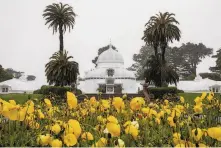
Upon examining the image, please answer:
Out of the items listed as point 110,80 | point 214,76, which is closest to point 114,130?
point 110,80

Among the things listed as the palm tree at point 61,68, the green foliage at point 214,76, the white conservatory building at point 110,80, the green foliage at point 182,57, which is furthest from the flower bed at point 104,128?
the green foliage at point 182,57

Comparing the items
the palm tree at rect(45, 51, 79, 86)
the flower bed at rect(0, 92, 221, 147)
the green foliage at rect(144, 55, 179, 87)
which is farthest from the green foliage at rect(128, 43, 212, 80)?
the flower bed at rect(0, 92, 221, 147)

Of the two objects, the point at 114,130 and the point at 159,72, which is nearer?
the point at 114,130

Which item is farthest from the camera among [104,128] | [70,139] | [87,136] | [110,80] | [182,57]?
[182,57]

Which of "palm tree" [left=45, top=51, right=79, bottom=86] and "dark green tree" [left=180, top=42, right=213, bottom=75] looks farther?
"dark green tree" [left=180, top=42, right=213, bottom=75]

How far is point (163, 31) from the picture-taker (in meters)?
50.0

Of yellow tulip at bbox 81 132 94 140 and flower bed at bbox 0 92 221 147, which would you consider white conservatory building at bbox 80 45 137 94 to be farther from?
yellow tulip at bbox 81 132 94 140

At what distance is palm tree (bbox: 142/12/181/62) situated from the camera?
5025 cm

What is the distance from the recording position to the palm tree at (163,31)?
5025 cm

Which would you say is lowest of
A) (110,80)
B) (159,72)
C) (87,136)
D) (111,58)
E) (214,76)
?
(87,136)

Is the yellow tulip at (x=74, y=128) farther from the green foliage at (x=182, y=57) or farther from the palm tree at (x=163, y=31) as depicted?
the green foliage at (x=182, y=57)

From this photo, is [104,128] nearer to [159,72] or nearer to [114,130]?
[114,130]

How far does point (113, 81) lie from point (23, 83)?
22267mm

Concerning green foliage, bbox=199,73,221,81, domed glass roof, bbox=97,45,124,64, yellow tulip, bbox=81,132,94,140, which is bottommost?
yellow tulip, bbox=81,132,94,140
